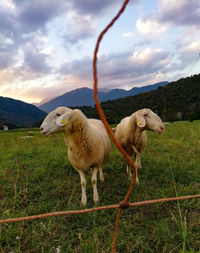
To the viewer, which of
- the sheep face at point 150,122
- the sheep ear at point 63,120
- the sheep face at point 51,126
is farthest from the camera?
the sheep face at point 150,122

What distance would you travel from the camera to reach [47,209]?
126 inches

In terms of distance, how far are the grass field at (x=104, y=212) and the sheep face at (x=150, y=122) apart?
1.13 metres

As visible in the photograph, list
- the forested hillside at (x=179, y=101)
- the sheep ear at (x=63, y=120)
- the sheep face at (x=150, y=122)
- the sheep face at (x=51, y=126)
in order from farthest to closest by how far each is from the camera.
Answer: the sheep face at (x=150, y=122), the sheep face at (x=51, y=126), the sheep ear at (x=63, y=120), the forested hillside at (x=179, y=101)

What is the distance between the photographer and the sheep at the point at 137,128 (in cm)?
367

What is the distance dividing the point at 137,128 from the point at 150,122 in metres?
0.47

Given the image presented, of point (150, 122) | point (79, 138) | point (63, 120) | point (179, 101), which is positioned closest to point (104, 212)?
point (79, 138)

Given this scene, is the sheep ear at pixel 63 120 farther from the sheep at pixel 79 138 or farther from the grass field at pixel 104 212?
the grass field at pixel 104 212

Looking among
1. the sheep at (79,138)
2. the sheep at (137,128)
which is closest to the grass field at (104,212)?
the sheep at (79,138)

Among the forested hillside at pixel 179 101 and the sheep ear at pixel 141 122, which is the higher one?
the forested hillside at pixel 179 101

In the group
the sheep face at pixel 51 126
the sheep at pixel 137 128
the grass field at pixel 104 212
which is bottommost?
the grass field at pixel 104 212

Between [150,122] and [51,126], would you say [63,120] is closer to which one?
[51,126]

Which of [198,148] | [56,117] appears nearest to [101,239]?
[56,117]

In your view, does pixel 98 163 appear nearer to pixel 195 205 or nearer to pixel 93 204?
pixel 93 204

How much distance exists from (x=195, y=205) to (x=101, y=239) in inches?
63.2
